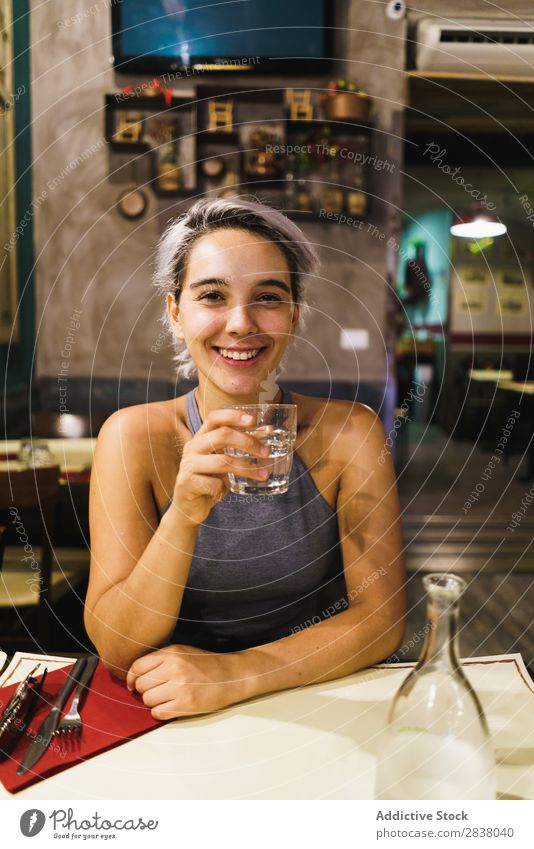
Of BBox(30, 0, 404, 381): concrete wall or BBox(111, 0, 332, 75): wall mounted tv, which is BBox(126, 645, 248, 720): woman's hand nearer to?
BBox(30, 0, 404, 381): concrete wall

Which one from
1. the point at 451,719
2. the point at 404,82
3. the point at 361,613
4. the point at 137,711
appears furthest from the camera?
the point at 404,82

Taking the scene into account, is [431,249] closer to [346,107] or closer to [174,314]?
[346,107]

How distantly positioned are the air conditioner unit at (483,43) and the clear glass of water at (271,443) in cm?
77

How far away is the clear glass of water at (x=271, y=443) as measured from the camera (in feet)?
2.17

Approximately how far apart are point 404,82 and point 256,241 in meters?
0.92

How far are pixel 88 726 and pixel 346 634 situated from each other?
29 centimetres

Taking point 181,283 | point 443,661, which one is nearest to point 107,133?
point 181,283

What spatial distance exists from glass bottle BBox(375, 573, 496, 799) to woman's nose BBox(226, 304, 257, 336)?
42cm

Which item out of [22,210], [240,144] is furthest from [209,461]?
[240,144]

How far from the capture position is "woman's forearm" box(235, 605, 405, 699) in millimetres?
645

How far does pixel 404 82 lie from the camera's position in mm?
1446

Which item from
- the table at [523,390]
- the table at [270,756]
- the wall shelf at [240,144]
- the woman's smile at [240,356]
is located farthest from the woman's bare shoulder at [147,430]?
the table at [523,390]

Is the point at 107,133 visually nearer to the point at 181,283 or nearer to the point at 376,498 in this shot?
the point at 181,283

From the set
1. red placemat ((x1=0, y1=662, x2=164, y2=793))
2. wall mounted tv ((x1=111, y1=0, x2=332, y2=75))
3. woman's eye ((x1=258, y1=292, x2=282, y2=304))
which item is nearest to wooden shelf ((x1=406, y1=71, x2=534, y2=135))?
wall mounted tv ((x1=111, y1=0, x2=332, y2=75))
